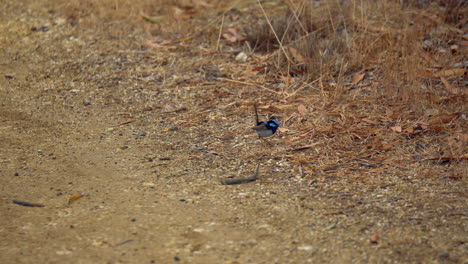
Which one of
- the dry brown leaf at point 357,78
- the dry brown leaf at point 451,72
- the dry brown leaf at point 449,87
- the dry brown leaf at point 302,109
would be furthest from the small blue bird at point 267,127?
the dry brown leaf at point 451,72

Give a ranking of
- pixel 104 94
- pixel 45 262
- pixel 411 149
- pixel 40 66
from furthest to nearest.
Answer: pixel 40 66 → pixel 104 94 → pixel 411 149 → pixel 45 262

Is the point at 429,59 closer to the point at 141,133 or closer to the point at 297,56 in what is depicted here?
the point at 297,56

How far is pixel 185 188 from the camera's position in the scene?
3.06m

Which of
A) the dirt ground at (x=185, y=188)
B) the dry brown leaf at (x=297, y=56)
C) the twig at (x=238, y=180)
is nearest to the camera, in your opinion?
the dirt ground at (x=185, y=188)

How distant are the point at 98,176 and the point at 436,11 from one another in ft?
A: 12.4

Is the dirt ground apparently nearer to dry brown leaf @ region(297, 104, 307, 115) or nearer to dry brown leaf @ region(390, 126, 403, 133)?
dry brown leaf @ region(297, 104, 307, 115)

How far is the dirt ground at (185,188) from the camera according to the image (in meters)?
2.47

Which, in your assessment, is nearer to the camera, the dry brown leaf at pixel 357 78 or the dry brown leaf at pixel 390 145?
the dry brown leaf at pixel 390 145

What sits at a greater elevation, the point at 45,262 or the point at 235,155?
the point at 45,262

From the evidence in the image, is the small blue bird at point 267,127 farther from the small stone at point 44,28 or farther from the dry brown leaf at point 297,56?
the small stone at point 44,28

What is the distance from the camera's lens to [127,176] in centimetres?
322

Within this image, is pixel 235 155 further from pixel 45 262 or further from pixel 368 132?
pixel 45 262

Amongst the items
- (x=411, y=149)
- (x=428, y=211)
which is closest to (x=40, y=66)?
(x=411, y=149)

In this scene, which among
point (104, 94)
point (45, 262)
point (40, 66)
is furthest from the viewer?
point (40, 66)
